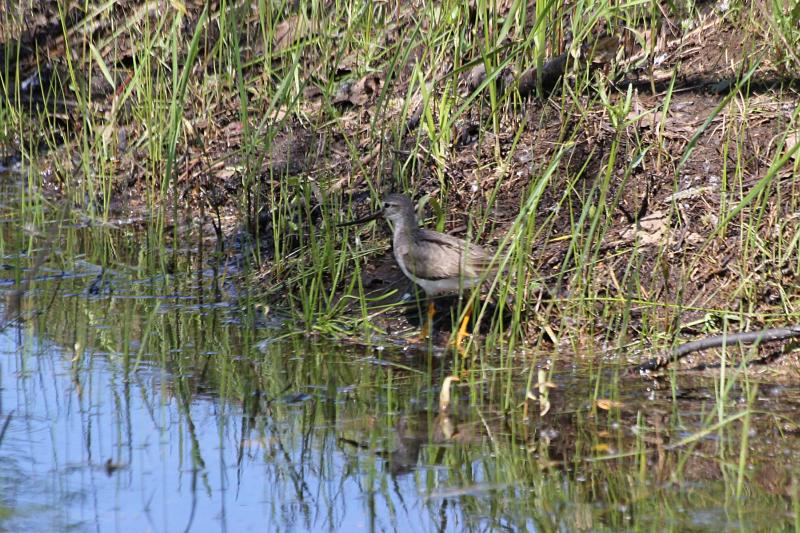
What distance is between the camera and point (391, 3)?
831 cm

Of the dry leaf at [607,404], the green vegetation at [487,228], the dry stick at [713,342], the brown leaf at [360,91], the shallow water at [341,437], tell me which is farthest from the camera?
the brown leaf at [360,91]

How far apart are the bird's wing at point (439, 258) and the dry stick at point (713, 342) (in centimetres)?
103

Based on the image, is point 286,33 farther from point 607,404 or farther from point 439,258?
point 607,404

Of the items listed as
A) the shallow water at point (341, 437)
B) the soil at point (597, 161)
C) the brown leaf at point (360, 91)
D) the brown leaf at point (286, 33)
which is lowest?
the shallow water at point (341, 437)

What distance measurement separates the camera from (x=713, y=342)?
5195 millimetres

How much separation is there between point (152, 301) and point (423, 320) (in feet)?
5.11

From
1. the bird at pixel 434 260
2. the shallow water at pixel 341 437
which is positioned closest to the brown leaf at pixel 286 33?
the bird at pixel 434 260

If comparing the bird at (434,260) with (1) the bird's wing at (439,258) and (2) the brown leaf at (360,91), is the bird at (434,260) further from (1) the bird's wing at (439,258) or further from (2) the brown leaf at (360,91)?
(2) the brown leaf at (360,91)

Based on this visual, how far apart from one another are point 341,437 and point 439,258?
5.38ft

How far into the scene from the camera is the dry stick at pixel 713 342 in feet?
16.9

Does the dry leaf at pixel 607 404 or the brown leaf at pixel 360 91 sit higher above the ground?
the brown leaf at pixel 360 91

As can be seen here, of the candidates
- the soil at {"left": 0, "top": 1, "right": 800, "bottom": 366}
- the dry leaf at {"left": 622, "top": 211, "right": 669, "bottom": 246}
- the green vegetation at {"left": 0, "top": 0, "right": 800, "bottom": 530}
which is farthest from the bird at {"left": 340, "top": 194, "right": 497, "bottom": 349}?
the dry leaf at {"left": 622, "top": 211, "right": 669, "bottom": 246}

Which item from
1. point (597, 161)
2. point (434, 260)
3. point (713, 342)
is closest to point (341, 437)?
point (434, 260)

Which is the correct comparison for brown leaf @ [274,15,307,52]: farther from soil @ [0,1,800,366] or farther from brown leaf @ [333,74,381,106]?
brown leaf @ [333,74,381,106]
